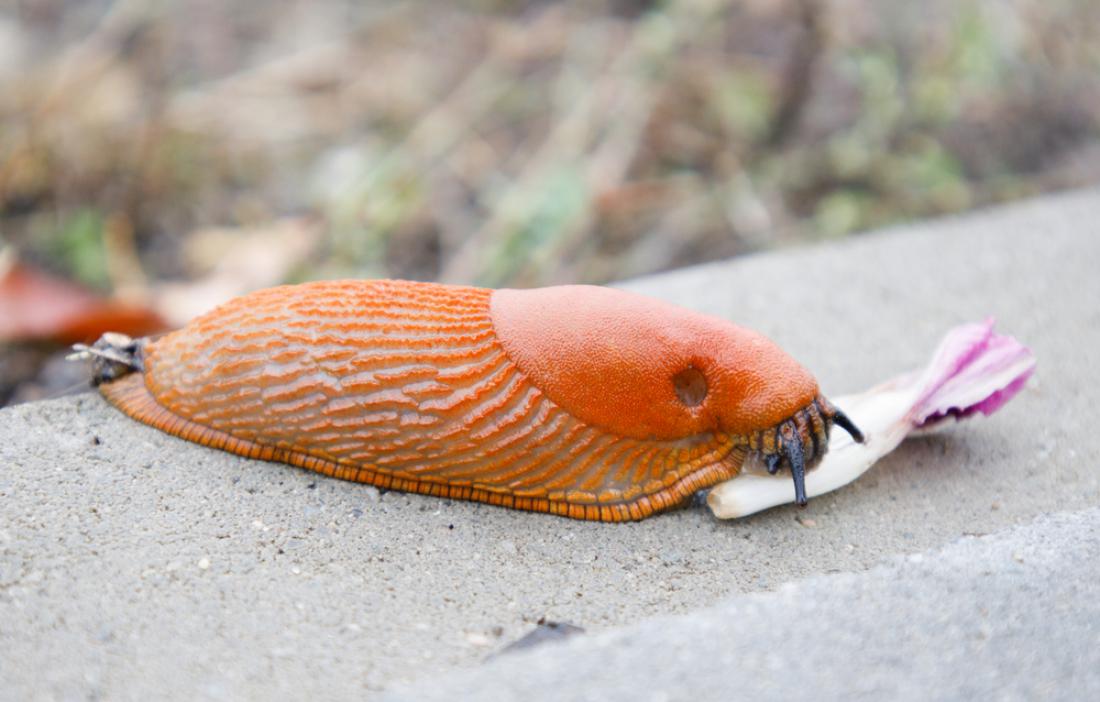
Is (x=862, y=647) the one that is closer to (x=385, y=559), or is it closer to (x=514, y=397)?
(x=514, y=397)

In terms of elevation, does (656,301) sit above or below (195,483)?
above

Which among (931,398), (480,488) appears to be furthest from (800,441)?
(480,488)

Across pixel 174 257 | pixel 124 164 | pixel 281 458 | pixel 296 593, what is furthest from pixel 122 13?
pixel 296 593

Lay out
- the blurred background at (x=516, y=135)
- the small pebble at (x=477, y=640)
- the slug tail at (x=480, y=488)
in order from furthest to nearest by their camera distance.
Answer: the blurred background at (x=516, y=135) < the slug tail at (x=480, y=488) < the small pebble at (x=477, y=640)

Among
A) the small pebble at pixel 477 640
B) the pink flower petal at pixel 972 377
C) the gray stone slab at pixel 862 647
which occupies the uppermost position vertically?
the pink flower petal at pixel 972 377

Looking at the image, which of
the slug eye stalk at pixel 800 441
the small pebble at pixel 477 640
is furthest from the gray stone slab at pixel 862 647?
the slug eye stalk at pixel 800 441

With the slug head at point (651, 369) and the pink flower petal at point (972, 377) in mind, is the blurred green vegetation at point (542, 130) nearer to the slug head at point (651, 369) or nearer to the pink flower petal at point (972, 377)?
the pink flower petal at point (972, 377)

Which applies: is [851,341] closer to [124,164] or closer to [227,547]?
[227,547]
